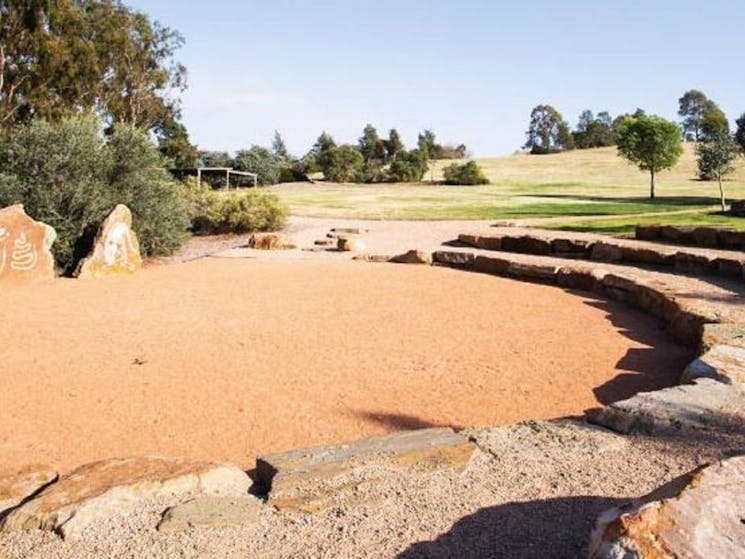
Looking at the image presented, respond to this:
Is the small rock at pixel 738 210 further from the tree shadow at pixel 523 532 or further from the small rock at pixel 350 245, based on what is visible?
the tree shadow at pixel 523 532

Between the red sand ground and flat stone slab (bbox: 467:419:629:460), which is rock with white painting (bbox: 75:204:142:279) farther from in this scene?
flat stone slab (bbox: 467:419:629:460)

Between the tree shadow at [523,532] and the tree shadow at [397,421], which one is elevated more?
the tree shadow at [523,532]

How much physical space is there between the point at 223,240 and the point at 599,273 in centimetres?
1107

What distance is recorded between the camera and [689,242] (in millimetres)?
13406

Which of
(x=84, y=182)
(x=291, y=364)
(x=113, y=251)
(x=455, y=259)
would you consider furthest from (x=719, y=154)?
(x=291, y=364)

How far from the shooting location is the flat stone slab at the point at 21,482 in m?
3.03

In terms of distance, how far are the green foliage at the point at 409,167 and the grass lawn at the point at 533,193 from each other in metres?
2.16

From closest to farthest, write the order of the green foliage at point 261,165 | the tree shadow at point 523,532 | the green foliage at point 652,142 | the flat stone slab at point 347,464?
1. the tree shadow at point 523,532
2. the flat stone slab at point 347,464
3. the green foliage at point 652,142
4. the green foliage at point 261,165

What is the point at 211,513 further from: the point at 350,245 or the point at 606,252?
the point at 350,245

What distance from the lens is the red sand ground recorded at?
457cm

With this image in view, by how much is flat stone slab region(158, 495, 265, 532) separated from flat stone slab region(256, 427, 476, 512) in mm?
115

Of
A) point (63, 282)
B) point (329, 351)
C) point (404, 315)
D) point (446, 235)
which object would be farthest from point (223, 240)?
point (329, 351)

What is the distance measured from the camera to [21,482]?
3.17m

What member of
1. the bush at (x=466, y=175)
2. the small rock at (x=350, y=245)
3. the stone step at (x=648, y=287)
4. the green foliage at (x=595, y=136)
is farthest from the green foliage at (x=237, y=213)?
the green foliage at (x=595, y=136)
